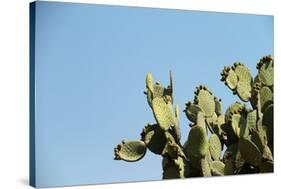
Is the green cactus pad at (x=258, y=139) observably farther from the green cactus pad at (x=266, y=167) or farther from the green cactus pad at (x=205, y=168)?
the green cactus pad at (x=205, y=168)

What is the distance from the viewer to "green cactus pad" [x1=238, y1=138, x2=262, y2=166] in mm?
7176

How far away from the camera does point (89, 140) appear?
6.38 metres

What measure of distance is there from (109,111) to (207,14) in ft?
4.66

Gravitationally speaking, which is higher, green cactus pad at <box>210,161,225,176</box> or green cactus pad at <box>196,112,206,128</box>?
green cactus pad at <box>196,112,206,128</box>

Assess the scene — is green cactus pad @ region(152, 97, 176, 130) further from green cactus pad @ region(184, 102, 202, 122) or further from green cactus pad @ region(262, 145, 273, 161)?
green cactus pad @ region(262, 145, 273, 161)

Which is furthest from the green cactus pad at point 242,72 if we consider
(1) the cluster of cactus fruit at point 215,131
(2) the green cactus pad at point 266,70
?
(2) the green cactus pad at point 266,70

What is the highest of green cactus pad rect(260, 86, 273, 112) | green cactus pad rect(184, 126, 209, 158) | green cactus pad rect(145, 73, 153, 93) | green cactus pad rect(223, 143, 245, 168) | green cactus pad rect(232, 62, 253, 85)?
green cactus pad rect(232, 62, 253, 85)

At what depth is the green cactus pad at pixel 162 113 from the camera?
6.68 meters

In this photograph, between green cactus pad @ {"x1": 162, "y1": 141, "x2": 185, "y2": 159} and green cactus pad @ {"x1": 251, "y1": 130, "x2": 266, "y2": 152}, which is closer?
green cactus pad @ {"x1": 162, "y1": 141, "x2": 185, "y2": 159}

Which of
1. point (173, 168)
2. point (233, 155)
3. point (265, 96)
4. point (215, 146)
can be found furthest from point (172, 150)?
point (265, 96)

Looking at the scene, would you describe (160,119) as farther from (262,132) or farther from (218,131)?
(262,132)

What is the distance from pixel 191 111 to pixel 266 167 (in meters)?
1.09

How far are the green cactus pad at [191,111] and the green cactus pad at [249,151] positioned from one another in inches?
23.1

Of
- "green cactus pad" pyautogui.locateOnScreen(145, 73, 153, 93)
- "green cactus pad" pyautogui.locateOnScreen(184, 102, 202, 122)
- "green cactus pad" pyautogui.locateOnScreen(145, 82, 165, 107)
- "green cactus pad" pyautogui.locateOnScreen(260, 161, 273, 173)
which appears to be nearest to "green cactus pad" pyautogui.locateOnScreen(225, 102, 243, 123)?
"green cactus pad" pyautogui.locateOnScreen(184, 102, 202, 122)
